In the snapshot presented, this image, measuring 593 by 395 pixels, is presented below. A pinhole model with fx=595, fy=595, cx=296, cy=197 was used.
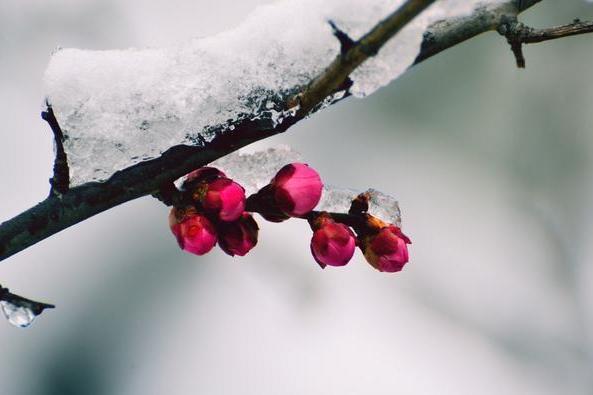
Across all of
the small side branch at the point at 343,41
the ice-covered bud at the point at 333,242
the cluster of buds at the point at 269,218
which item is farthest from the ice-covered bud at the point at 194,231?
the small side branch at the point at 343,41

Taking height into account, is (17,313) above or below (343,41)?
below

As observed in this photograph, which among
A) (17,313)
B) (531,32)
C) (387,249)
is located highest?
(531,32)

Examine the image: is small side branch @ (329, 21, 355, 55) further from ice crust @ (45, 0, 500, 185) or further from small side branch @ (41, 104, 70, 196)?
small side branch @ (41, 104, 70, 196)

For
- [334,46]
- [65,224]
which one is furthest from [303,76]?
[65,224]

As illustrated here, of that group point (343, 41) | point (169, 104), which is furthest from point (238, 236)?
point (343, 41)

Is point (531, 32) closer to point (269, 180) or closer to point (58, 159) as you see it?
point (269, 180)

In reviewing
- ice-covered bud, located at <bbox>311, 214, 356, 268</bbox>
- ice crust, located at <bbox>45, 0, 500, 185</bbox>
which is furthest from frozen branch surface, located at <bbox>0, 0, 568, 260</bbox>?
ice-covered bud, located at <bbox>311, 214, 356, 268</bbox>
